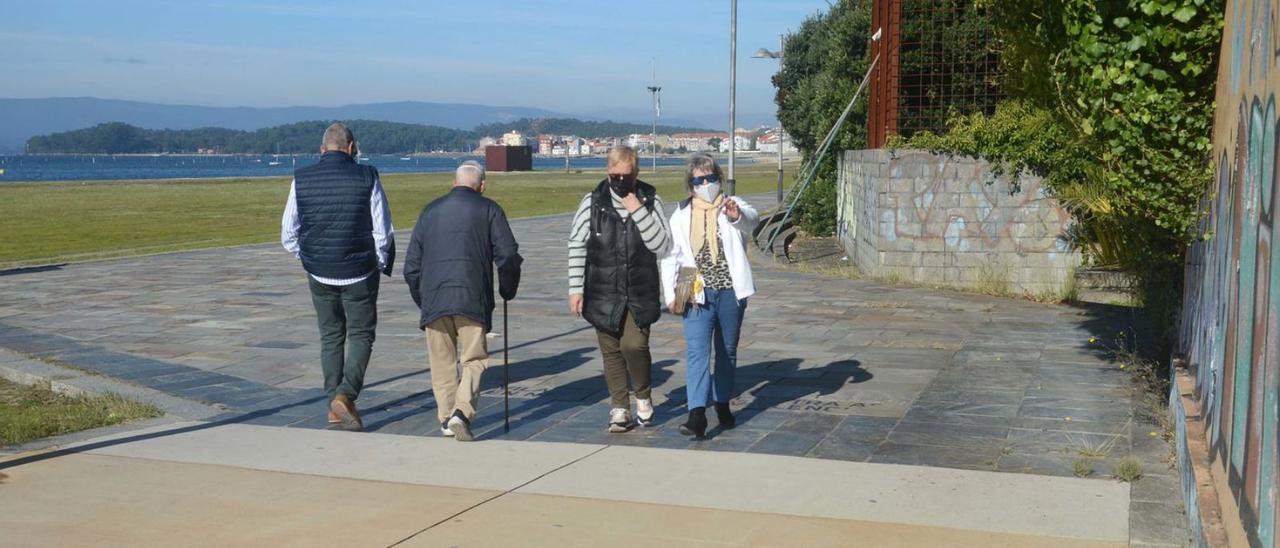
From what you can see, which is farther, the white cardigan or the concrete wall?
the concrete wall

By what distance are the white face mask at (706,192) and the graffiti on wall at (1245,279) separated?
257 centimetres

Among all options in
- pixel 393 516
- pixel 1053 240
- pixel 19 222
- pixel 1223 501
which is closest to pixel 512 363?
pixel 393 516

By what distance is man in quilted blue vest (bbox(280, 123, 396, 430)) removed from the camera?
7785 millimetres

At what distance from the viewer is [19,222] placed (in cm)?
3231

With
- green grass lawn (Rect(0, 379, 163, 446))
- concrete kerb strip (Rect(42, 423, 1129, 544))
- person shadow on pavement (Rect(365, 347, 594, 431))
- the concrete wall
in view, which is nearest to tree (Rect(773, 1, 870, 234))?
the concrete wall

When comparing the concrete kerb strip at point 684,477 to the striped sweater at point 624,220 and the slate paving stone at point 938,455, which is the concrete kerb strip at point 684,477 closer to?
the slate paving stone at point 938,455

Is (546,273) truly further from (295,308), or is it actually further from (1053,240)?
(1053,240)

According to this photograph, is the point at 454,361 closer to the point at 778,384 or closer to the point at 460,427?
the point at 460,427

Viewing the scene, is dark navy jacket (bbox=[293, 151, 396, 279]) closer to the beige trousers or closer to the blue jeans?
the beige trousers

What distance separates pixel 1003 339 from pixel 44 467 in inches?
296

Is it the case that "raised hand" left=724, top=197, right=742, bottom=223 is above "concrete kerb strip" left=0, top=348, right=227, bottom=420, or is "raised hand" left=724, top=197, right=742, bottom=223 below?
above

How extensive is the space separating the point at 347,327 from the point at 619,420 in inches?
71.4

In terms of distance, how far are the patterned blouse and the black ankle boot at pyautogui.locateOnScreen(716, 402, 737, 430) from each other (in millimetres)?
745

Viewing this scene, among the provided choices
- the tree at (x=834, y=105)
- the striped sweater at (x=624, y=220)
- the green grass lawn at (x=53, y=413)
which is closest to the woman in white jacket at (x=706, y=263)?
the striped sweater at (x=624, y=220)
